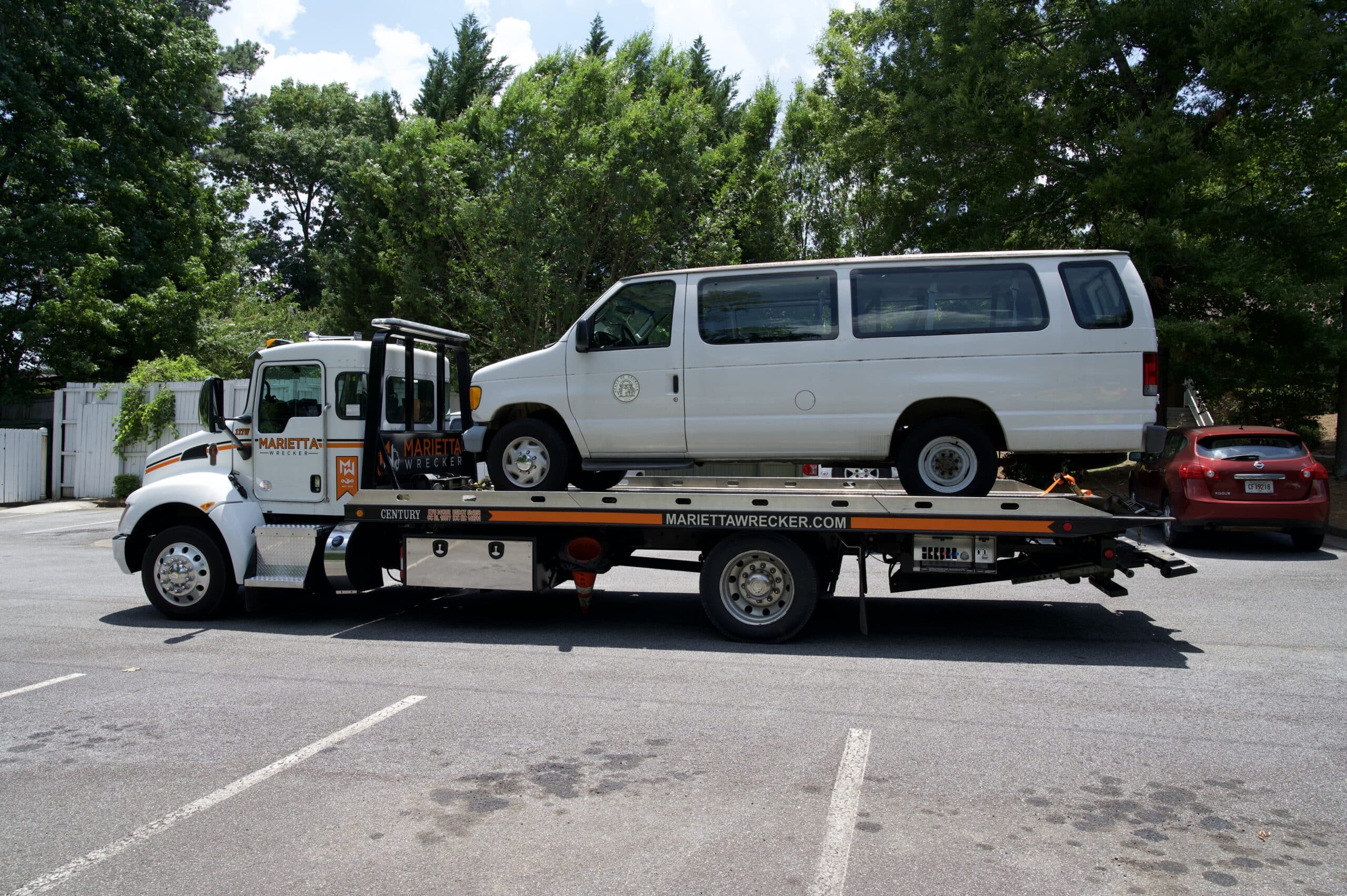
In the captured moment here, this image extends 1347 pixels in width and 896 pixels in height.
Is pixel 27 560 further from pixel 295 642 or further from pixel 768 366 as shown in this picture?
pixel 768 366

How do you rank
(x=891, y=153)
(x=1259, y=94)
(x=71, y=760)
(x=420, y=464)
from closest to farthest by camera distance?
(x=71, y=760)
(x=420, y=464)
(x=1259, y=94)
(x=891, y=153)

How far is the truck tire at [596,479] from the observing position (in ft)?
26.8

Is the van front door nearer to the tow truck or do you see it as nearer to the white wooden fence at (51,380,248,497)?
the tow truck

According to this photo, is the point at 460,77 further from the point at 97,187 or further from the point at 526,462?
the point at 526,462

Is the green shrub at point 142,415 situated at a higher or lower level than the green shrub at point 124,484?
higher

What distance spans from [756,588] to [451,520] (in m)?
2.51

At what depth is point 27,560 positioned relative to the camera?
12.5 meters

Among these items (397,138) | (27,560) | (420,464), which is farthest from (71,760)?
(397,138)

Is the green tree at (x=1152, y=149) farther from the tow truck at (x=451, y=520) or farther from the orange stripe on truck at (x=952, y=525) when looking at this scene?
the orange stripe on truck at (x=952, y=525)

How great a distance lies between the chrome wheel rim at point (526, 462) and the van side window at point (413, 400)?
1.24 metres

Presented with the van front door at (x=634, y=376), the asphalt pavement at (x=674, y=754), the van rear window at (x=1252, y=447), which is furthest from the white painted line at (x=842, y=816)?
the van rear window at (x=1252, y=447)

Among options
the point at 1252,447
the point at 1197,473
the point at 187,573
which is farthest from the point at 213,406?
the point at 1252,447

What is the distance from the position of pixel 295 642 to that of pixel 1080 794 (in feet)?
19.2

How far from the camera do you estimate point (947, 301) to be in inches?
280
